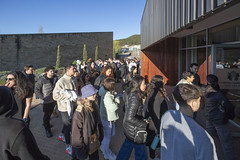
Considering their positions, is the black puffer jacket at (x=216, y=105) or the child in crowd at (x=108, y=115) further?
the child in crowd at (x=108, y=115)

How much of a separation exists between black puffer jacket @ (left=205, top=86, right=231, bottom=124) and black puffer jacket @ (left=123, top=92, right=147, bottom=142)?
4.50 feet

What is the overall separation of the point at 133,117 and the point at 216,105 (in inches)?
63.0

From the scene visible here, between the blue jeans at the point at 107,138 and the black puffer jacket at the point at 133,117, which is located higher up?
the black puffer jacket at the point at 133,117

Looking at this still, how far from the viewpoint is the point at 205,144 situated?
1347mm

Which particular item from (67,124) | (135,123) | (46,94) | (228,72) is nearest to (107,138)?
(67,124)

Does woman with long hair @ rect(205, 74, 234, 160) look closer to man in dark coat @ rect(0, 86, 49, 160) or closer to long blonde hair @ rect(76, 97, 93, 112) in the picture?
long blonde hair @ rect(76, 97, 93, 112)

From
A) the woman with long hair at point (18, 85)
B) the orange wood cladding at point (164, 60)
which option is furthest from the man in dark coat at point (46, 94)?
the orange wood cladding at point (164, 60)

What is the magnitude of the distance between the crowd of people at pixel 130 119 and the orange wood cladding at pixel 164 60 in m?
5.89

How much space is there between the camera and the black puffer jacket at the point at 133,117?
2.60 m

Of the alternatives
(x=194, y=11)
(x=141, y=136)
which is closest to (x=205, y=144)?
(x=141, y=136)

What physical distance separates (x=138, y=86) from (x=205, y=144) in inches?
62.4

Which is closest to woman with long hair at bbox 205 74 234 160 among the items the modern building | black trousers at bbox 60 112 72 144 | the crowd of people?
the crowd of people

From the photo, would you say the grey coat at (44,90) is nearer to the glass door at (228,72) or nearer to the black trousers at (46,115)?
the black trousers at (46,115)

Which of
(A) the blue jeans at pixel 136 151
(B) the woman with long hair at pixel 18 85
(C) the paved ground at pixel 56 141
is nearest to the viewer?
(A) the blue jeans at pixel 136 151
